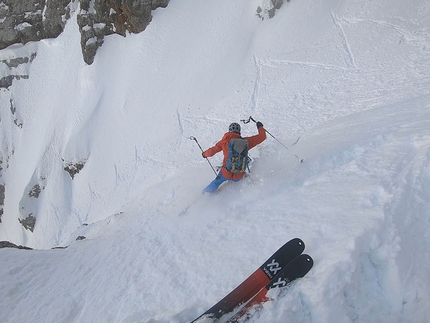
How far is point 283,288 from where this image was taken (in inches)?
138

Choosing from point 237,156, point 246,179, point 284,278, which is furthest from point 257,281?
point 246,179

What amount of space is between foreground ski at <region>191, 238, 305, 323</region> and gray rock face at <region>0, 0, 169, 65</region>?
1687cm

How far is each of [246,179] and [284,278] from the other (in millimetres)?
3365

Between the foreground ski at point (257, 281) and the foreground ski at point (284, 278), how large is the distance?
5.8 inches

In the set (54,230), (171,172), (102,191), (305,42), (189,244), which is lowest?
(54,230)

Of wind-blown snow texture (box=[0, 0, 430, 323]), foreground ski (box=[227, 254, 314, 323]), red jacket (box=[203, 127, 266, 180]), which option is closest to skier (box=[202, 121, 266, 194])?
red jacket (box=[203, 127, 266, 180])

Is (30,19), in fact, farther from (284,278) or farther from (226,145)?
(284,278)

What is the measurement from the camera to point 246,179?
6754mm

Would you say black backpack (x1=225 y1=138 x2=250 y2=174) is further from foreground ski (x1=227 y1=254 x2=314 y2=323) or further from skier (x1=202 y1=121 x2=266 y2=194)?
foreground ski (x1=227 y1=254 x2=314 y2=323)

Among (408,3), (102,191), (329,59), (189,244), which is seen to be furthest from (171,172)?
Answer: (408,3)

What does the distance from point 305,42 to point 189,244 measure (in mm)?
11002

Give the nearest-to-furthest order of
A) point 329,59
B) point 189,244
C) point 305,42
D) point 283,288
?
point 283,288, point 189,244, point 329,59, point 305,42

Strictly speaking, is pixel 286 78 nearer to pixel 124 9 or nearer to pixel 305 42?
pixel 305 42

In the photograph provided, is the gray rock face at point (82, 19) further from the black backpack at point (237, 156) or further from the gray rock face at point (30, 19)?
the black backpack at point (237, 156)
